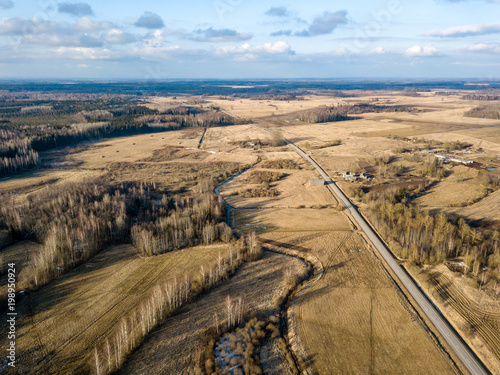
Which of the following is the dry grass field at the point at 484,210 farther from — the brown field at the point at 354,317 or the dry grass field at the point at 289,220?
the brown field at the point at 354,317

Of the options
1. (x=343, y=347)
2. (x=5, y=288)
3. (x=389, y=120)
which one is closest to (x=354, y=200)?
(x=343, y=347)

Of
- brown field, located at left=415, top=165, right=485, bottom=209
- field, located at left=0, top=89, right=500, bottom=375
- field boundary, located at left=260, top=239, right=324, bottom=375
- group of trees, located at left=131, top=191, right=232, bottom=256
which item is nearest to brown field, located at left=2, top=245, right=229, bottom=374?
field, located at left=0, top=89, right=500, bottom=375

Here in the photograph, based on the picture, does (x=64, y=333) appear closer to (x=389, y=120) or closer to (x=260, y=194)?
(x=260, y=194)

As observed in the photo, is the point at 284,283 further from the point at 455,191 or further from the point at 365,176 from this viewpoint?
the point at 455,191

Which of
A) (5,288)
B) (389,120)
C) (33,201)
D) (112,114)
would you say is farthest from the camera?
(112,114)

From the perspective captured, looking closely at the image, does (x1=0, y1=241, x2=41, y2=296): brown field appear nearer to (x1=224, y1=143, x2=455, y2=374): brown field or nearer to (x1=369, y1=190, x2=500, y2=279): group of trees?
(x1=224, y1=143, x2=455, y2=374): brown field

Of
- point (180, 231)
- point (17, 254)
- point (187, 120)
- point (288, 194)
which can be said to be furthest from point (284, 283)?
point (187, 120)
